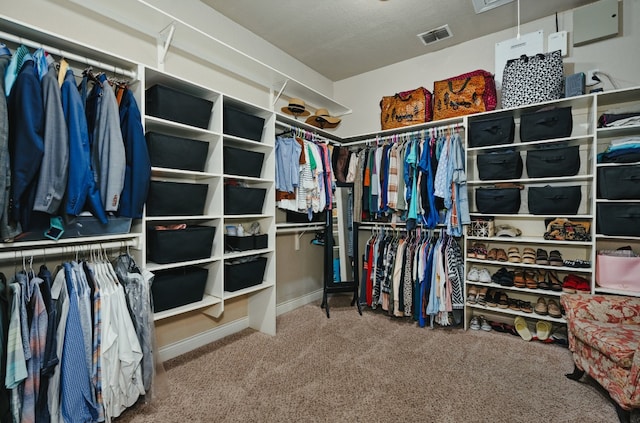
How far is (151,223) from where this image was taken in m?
2.12

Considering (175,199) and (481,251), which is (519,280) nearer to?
(481,251)

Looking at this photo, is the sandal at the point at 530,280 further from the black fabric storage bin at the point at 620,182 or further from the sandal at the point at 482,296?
the black fabric storage bin at the point at 620,182

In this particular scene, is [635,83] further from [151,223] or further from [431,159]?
[151,223]

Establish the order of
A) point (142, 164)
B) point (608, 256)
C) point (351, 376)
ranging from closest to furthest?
point (142, 164), point (351, 376), point (608, 256)

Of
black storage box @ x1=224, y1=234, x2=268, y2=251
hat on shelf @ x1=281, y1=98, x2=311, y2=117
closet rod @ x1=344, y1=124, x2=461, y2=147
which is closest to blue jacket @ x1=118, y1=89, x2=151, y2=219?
black storage box @ x1=224, y1=234, x2=268, y2=251

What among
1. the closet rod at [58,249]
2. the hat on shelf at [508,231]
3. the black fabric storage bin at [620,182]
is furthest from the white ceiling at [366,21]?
the closet rod at [58,249]

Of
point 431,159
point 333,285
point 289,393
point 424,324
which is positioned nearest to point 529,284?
point 424,324

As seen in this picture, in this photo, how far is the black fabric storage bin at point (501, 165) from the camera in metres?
2.61

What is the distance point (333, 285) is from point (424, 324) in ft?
3.20

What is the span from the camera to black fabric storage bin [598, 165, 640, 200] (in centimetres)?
213

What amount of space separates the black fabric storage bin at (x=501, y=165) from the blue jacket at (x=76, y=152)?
115 inches

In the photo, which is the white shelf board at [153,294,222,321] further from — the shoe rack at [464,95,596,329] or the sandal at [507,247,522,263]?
the sandal at [507,247,522,263]

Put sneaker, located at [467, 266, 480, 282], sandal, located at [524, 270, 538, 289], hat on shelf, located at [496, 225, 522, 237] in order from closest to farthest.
A: sandal, located at [524, 270, 538, 289] → hat on shelf, located at [496, 225, 522, 237] → sneaker, located at [467, 266, 480, 282]

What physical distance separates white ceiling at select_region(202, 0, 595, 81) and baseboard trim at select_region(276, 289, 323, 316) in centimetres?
278
